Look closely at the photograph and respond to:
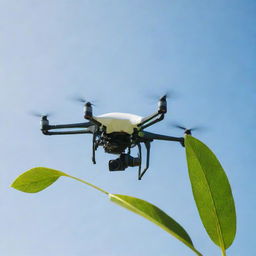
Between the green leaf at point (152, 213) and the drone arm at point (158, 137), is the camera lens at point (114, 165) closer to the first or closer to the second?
the drone arm at point (158, 137)

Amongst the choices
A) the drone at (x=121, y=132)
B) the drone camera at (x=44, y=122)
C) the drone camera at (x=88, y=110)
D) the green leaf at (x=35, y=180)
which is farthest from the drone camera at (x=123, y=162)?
the green leaf at (x=35, y=180)

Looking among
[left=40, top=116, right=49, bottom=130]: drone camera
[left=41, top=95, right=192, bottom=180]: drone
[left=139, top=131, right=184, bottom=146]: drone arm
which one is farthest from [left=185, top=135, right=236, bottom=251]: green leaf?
[left=40, top=116, right=49, bottom=130]: drone camera

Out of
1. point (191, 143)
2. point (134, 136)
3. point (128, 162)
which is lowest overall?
point (191, 143)

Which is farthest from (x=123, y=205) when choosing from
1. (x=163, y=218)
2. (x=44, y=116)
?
(x=44, y=116)

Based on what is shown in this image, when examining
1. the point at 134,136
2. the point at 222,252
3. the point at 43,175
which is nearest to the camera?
the point at 222,252

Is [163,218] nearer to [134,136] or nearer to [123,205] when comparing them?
[123,205]
